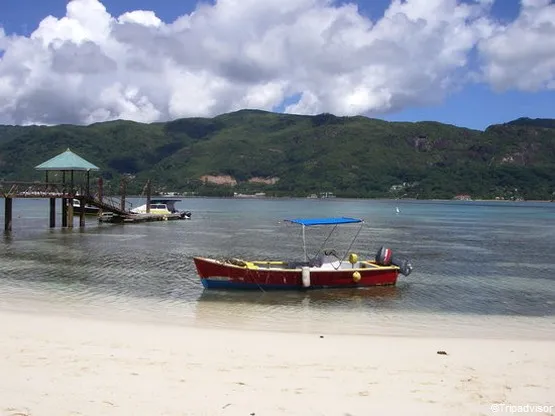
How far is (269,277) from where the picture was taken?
20.9 metres

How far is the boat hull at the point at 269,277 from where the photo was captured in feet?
67.8

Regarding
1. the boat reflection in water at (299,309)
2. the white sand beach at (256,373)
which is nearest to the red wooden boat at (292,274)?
the boat reflection in water at (299,309)

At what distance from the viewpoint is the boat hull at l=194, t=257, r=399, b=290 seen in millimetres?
20672

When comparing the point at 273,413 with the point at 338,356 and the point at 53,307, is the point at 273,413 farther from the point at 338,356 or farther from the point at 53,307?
the point at 53,307

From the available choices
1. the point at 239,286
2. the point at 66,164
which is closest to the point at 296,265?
the point at 239,286

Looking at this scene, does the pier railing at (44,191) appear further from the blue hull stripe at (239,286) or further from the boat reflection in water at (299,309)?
the boat reflection in water at (299,309)

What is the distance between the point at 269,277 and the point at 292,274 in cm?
93

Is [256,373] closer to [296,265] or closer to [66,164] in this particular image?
[296,265]

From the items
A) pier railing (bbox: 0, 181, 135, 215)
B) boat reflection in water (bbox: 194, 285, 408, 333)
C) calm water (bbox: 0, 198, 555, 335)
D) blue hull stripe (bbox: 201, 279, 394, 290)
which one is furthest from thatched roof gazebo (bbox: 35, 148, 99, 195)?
boat reflection in water (bbox: 194, 285, 408, 333)

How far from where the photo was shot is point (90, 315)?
1625 centimetres

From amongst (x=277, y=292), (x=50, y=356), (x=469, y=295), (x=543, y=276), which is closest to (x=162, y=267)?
(x=277, y=292)

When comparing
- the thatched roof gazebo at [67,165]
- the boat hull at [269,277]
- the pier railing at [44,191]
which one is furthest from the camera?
the thatched roof gazebo at [67,165]

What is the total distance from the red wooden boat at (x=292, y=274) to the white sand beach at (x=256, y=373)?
659 centimetres

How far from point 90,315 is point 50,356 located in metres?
6.02
